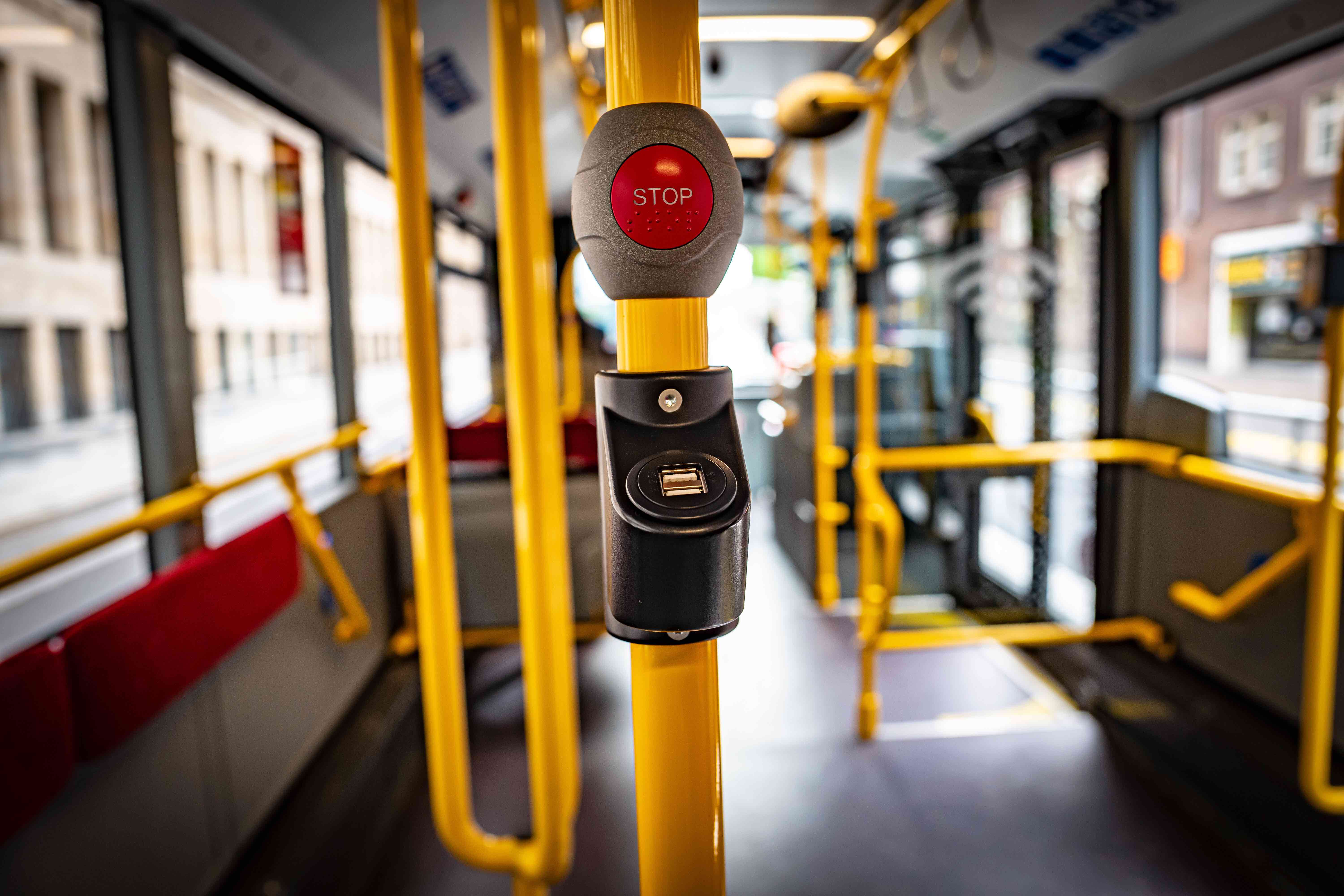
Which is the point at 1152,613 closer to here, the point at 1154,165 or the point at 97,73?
the point at 1154,165

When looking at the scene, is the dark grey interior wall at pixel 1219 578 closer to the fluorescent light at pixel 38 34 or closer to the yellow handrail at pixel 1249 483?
the yellow handrail at pixel 1249 483

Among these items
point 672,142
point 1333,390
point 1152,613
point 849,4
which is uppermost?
point 849,4

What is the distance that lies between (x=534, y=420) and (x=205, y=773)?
1.50 meters

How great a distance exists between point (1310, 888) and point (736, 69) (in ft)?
11.9

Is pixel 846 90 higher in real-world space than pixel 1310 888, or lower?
higher

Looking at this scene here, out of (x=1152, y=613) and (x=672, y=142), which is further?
(x=1152, y=613)

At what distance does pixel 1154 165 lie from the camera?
9.23 ft

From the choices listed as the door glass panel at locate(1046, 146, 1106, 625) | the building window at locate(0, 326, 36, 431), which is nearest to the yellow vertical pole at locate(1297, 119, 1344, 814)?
the door glass panel at locate(1046, 146, 1106, 625)

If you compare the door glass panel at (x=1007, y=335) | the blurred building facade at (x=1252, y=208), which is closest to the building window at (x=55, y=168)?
the door glass panel at (x=1007, y=335)

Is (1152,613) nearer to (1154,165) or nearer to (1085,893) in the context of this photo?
(1085,893)

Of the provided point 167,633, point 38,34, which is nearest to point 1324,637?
point 167,633

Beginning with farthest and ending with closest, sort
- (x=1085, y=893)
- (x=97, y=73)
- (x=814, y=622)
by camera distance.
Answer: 1. (x=814, y=622)
2. (x=1085, y=893)
3. (x=97, y=73)

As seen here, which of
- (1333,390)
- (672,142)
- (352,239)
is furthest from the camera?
(352,239)

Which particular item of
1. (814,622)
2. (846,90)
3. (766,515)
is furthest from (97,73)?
(766,515)
